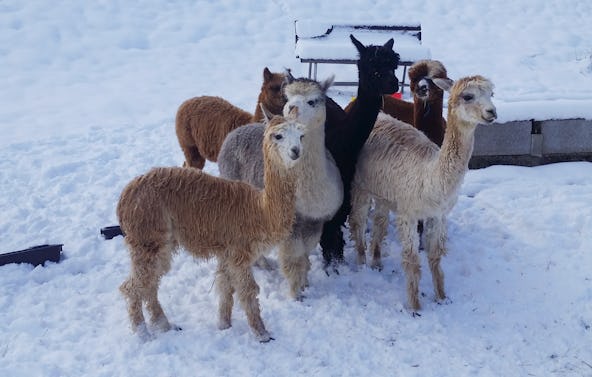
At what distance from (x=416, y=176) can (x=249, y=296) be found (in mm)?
1428

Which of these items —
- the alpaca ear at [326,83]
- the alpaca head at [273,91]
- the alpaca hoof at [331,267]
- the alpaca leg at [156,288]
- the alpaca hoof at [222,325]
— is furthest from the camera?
the alpaca head at [273,91]

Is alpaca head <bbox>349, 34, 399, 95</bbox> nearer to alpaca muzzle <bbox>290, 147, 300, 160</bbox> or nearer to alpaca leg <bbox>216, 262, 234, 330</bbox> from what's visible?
alpaca muzzle <bbox>290, 147, 300, 160</bbox>

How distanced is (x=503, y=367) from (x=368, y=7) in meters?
9.82

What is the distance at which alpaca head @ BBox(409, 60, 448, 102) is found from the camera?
203 inches

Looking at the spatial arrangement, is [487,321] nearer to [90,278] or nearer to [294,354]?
[294,354]

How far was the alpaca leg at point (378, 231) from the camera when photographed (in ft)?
16.1

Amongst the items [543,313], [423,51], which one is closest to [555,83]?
[423,51]

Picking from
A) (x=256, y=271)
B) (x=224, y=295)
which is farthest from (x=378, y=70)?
(x=224, y=295)

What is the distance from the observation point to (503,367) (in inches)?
150

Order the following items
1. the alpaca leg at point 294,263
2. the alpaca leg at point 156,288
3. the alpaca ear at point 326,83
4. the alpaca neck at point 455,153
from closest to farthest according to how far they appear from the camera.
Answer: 1. the alpaca leg at point 156,288
2. the alpaca neck at point 455,153
3. the alpaca leg at point 294,263
4. the alpaca ear at point 326,83

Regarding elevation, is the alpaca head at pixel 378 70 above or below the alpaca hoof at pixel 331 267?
above

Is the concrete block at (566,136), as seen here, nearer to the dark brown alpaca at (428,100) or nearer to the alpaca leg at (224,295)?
the dark brown alpaca at (428,100)

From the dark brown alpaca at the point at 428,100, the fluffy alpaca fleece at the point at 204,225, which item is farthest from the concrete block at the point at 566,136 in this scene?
the fluffy alpaca fleece at the point at 204,225

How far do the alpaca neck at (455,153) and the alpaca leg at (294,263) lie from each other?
1094mm
